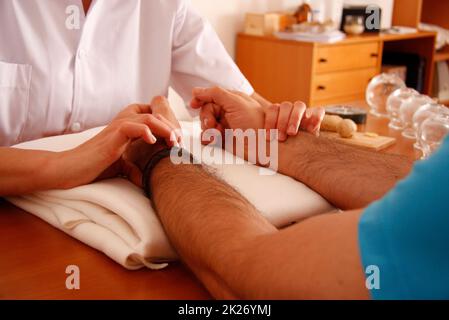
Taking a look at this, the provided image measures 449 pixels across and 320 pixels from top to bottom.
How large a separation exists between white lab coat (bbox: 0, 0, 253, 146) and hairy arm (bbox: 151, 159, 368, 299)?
668mm

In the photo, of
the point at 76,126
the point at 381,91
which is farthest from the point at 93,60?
the point at 381,91

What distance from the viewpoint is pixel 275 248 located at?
0.61 metres

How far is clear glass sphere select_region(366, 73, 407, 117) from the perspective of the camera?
1.83 metres

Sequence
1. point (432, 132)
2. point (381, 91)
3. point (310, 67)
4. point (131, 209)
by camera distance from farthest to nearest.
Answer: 1. point (310, 67)
2. point (381, 91)
3. point (432, 132)
4. point (131, 209)

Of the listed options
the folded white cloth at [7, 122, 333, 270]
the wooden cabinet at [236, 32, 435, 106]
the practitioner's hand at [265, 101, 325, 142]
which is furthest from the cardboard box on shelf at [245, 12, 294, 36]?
the folded white cloth at [7, 122, 333, 270]

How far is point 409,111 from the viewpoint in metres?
1.58

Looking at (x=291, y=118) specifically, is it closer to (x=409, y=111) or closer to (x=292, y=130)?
(x=292, y=130)

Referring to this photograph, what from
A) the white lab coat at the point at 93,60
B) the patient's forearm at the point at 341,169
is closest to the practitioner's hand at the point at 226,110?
the patient's forearm at the point at 341,169

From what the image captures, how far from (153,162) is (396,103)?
1015 mm

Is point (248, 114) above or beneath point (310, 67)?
above

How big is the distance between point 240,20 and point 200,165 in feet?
9.17

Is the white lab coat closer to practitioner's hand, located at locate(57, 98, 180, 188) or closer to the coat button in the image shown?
the coat button

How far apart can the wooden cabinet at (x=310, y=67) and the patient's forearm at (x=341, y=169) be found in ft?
7.45

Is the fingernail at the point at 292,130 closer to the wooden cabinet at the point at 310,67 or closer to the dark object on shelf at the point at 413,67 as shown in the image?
the wooden cabinet at the point at 310,67
